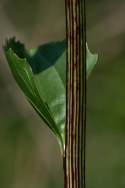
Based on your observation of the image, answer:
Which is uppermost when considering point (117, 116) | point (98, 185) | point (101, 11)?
point (101, 11)

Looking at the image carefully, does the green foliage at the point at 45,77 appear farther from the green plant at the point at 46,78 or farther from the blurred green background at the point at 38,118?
the blurred green background at the point at 38,118

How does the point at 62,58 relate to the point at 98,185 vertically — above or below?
above

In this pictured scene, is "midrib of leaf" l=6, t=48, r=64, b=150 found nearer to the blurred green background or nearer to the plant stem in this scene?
the plant stem

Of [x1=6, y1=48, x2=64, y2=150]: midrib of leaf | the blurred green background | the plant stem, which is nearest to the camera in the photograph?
the plant stem

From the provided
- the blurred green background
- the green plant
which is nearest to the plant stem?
the green plant

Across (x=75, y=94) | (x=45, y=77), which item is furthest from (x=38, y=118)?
(x=75, y=94)

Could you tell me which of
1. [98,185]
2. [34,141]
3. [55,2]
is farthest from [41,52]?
[55,2]

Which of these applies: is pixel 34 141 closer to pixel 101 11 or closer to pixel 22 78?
pixel 101 11

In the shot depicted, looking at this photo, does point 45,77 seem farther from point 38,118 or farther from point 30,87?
point 38,118
